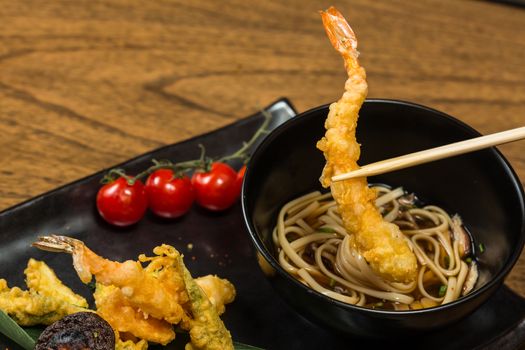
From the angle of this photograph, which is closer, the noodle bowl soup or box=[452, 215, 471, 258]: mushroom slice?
the noodle bowl soup

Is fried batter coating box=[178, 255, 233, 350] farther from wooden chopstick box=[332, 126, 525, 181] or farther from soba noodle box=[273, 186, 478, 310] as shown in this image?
wooden chopstick box=[332, 126, 525, 181]

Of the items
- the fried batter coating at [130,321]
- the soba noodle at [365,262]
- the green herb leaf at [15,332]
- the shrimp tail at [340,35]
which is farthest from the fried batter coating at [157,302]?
the shrimp tail at [340,35]

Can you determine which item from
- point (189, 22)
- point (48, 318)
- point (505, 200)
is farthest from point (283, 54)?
point (48, 318)

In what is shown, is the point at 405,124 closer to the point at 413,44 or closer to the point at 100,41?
the point at 413,44

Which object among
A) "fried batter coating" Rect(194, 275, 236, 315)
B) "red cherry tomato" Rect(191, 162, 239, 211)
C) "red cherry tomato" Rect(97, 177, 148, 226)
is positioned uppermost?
"red cherry tomato" Rect(191, 162, 239, 211)

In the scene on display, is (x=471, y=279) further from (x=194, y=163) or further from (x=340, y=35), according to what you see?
(x=194, y=163)

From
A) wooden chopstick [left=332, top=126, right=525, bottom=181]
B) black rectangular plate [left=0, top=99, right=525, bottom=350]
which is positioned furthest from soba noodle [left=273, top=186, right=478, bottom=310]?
wooden chopstick [left=332, top=126, right=525, bottom=181]

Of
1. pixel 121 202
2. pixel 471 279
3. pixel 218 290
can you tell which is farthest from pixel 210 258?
pixel 471 279
